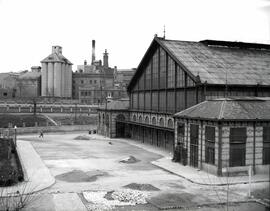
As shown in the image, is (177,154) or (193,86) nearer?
(177,154)

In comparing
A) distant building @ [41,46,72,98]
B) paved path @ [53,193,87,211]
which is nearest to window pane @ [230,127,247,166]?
paved path @ [53,193,87,211]

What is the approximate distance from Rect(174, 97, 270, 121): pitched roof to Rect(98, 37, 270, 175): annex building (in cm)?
22

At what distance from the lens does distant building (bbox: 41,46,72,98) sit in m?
125

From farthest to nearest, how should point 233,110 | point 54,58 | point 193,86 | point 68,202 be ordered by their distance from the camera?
1. point 54,58
2. point 193,86
3. point 233,110
4. point 68,202

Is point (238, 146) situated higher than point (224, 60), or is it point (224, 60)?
point (224, 60)

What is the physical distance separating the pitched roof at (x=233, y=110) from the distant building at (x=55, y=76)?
92.9 metres

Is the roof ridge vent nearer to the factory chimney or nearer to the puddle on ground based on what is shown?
the puddle on ground

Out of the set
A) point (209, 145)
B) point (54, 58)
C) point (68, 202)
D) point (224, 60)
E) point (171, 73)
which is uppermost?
point (54, 58)

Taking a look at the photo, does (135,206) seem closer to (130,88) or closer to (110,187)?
(110,187)

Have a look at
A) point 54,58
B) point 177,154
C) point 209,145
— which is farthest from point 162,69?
point 54,58

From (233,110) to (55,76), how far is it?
98485mm

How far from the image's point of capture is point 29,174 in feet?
105

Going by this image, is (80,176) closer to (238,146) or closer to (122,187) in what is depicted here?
(122,187)

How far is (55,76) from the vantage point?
410ft
